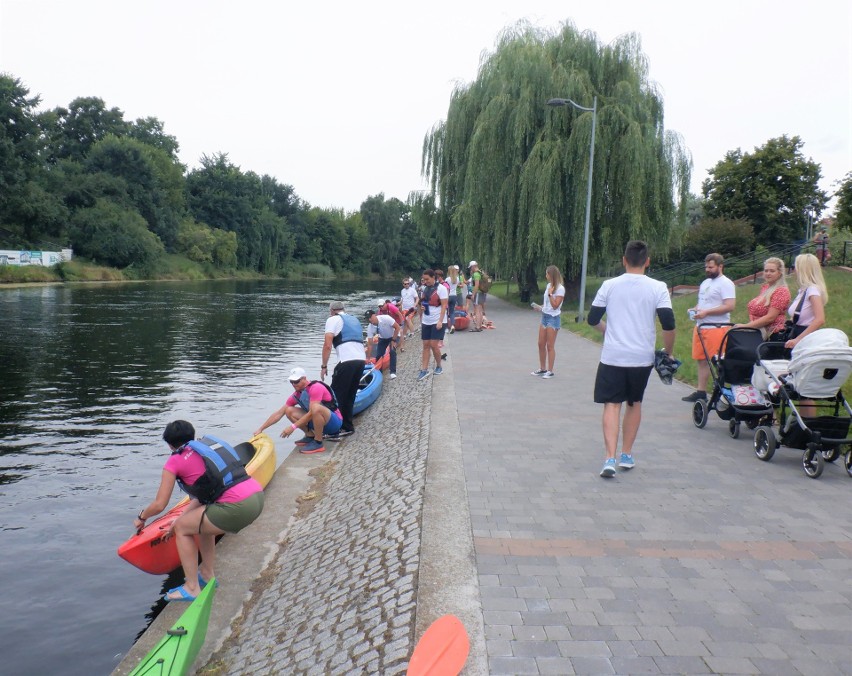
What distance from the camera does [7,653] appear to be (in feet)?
17.1

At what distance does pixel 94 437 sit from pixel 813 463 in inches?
378

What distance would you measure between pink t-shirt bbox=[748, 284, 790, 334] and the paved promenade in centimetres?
124

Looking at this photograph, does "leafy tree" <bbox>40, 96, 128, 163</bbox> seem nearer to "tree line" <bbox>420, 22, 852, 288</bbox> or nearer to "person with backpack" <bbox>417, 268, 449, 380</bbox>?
"tree line" <bbox>420, 22, 852, 288</bbox>

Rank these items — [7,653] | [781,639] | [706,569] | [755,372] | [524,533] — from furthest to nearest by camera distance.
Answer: [755,372] < [7,653] < [524,533] < [706,569] < [781,639]

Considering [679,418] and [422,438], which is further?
[679,418]

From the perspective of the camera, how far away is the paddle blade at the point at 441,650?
3152mm

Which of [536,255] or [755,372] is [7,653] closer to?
[755,372]

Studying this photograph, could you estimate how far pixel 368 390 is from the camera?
11.9 meters

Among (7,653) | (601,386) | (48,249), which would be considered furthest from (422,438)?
(48,249)

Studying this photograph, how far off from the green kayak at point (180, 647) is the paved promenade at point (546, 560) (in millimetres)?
269

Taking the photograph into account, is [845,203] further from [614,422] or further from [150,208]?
[150,208]

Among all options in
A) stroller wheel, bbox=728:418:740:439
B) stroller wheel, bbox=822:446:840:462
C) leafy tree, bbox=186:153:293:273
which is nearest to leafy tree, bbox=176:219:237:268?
leafy tree, bbox=186:153:293:273

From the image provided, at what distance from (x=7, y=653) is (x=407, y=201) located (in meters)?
29.1

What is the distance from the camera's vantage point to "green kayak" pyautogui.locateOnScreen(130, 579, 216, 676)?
13.6ft
